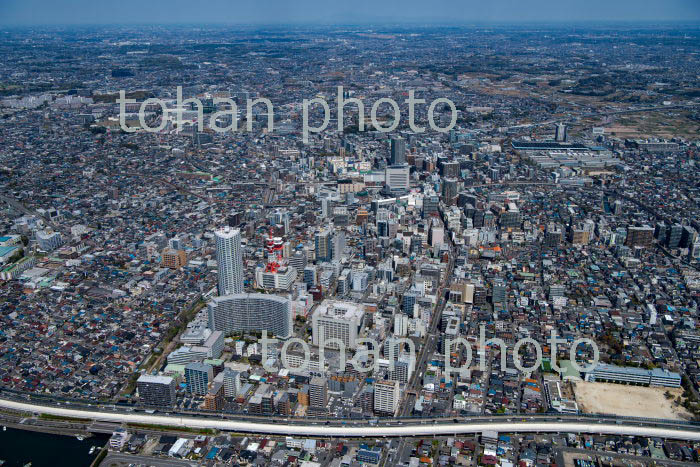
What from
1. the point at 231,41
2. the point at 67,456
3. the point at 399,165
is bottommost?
the point at 67,456

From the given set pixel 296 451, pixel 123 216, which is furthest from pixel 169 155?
pixel 296 451

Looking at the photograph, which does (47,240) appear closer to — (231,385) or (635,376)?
(231,385)

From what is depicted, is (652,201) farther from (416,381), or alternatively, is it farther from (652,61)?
(652,61)

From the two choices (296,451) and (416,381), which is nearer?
(296,451)

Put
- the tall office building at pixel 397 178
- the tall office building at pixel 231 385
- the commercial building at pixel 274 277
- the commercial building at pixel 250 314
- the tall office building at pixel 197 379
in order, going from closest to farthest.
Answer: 1. the tall office building at pixel 231 385
2. the tall office building at pixel 197 379
3. the commercial building at pixel 250 314
4. the commercial building at pixel 274 277
5. the tall office building at pixel 397 178

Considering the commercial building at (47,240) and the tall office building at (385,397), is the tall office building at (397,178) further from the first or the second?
the tall office building at (385,397)

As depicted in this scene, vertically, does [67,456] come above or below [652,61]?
below

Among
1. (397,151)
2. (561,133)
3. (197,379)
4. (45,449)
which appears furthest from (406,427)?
(561,133)

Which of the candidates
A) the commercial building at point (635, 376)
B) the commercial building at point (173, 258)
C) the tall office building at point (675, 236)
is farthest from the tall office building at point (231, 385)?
the tall office building at point (675, 236)

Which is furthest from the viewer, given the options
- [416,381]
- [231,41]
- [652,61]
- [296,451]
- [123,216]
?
[231,41]
